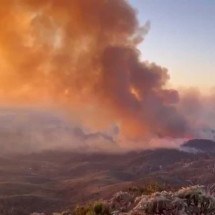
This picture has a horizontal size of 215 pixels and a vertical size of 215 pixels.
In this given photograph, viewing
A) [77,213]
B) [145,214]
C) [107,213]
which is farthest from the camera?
[77,213]

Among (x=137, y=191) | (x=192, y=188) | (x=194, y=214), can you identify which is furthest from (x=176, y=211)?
(x=137, y=191)

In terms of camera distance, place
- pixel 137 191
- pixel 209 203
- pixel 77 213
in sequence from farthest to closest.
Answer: pixel 137 191
pixel 77 213
pixel 209 203

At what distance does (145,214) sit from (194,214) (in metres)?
4.07

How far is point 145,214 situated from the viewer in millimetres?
35406

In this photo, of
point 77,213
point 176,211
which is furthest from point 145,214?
point 77,213

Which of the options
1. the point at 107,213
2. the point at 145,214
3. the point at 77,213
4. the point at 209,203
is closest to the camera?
the point at 145,214

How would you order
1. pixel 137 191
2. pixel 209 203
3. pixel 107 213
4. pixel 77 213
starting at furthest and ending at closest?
pixel 137 191, pixel 77 213, pixel 107 213, pixel 209 203

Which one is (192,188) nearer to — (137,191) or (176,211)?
(176,211)

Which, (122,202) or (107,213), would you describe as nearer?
(107,213)

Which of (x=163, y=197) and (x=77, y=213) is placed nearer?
(x=163, y=197)

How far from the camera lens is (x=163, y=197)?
3744 cm

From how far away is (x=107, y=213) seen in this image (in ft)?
134

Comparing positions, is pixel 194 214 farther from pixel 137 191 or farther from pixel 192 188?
pixel 137 191

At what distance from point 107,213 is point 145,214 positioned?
636 cm
